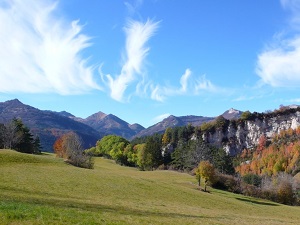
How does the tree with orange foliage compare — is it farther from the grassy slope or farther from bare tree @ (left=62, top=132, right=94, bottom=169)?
the grassy slope

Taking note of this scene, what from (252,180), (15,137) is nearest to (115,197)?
(15,137)

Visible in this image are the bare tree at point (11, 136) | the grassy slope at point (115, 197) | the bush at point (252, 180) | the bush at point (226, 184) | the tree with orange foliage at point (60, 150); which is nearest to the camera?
the grassy slope at point (115, 197)

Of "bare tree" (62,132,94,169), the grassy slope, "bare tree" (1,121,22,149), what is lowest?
the grassy slope

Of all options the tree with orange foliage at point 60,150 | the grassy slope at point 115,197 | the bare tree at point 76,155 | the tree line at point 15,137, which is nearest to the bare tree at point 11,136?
the tree line at point 15,137

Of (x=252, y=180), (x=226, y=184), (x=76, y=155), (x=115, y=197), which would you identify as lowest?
(x=115, y=197)

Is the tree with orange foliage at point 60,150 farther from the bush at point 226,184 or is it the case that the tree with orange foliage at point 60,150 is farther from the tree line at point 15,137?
the bush at point 226,184

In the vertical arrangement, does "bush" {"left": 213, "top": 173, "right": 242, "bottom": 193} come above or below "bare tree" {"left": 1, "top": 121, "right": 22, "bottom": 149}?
below

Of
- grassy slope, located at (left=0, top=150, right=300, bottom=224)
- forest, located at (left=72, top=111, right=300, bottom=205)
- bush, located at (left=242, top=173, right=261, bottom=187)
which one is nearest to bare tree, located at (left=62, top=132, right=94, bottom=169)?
forest, located at (left=72, top=111, right=300, bottom=205)

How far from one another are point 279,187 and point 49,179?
241ft

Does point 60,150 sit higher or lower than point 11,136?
lower

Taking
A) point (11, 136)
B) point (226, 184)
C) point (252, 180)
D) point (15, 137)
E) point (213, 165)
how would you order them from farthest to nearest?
1. point (252, 180)
2. point (15, 137)
3. point (11, 136)
4. point (213, 165)
5. point (226, 184)

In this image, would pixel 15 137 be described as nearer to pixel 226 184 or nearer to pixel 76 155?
pixel 76 155

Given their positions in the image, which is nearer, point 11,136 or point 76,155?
point 76,155

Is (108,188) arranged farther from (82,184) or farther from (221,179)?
(221,179)
